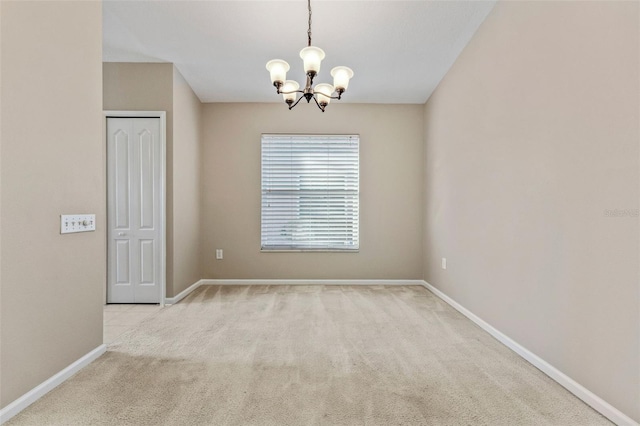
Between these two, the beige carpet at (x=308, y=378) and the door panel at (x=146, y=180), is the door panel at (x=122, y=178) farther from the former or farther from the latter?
the beige carpet at (x=308, y=378)

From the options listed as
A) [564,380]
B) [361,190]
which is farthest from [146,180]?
[564,380]

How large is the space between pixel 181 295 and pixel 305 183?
225 cm

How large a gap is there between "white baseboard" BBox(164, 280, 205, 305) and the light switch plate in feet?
5.59

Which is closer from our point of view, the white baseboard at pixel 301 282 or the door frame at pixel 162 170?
the door frame at pixel 162 170

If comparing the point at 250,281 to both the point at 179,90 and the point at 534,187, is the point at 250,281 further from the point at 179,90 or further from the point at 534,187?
the point at 534,187

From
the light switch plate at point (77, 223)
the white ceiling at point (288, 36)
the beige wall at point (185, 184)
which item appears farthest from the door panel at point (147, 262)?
the white ceiling at point (288, 36)

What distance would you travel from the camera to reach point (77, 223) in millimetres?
2029

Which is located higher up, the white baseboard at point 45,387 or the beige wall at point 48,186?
the beige wall at point 48,186

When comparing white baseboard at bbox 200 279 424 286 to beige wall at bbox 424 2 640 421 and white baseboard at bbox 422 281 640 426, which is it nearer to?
beige wall at bbox 424 2 640 421

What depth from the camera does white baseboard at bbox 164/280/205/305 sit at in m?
3.64

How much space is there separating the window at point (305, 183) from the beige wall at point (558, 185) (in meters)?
1.81

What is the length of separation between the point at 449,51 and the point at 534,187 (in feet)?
6.37

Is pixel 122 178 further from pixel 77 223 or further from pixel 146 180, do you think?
pixel 77 223

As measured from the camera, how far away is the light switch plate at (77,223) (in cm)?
193
